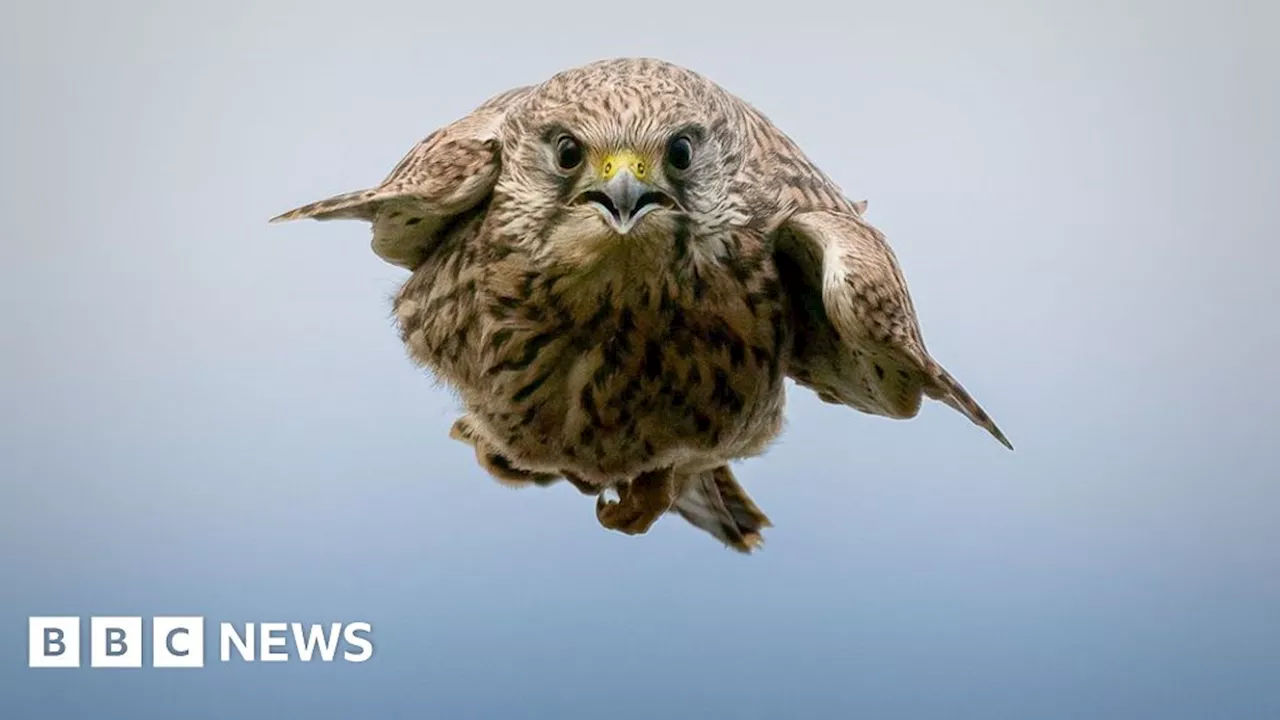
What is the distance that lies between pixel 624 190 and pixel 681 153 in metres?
0.19

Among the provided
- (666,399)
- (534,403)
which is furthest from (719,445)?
(534,403)

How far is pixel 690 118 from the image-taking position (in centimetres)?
299

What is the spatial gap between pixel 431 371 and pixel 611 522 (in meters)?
0.69

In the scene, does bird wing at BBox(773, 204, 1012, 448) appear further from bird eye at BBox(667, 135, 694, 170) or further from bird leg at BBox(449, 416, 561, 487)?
bird leg at BBox(449, 416, 561, 487)

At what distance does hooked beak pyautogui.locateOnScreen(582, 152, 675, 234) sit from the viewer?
9.37ft

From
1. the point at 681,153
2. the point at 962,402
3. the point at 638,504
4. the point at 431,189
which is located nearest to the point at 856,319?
the point at 962,402

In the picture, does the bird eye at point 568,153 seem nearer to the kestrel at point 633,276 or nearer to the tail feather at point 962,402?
the kestrel at point 633,276

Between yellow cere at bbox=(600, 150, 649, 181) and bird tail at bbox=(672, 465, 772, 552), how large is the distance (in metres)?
1.69

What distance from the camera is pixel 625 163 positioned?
2867mm

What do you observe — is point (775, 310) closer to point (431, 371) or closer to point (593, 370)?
point (593, 370)

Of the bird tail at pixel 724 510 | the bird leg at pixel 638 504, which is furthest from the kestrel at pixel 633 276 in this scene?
the bird tail at pixel 724 510

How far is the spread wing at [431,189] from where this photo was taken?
3.29m

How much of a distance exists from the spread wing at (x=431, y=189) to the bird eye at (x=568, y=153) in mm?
309

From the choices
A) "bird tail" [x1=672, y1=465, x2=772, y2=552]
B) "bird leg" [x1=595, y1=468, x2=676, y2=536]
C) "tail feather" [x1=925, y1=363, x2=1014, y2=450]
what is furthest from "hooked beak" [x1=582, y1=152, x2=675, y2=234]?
"bird tail" [x1=672, y1=465, x2=772, y2=552]
